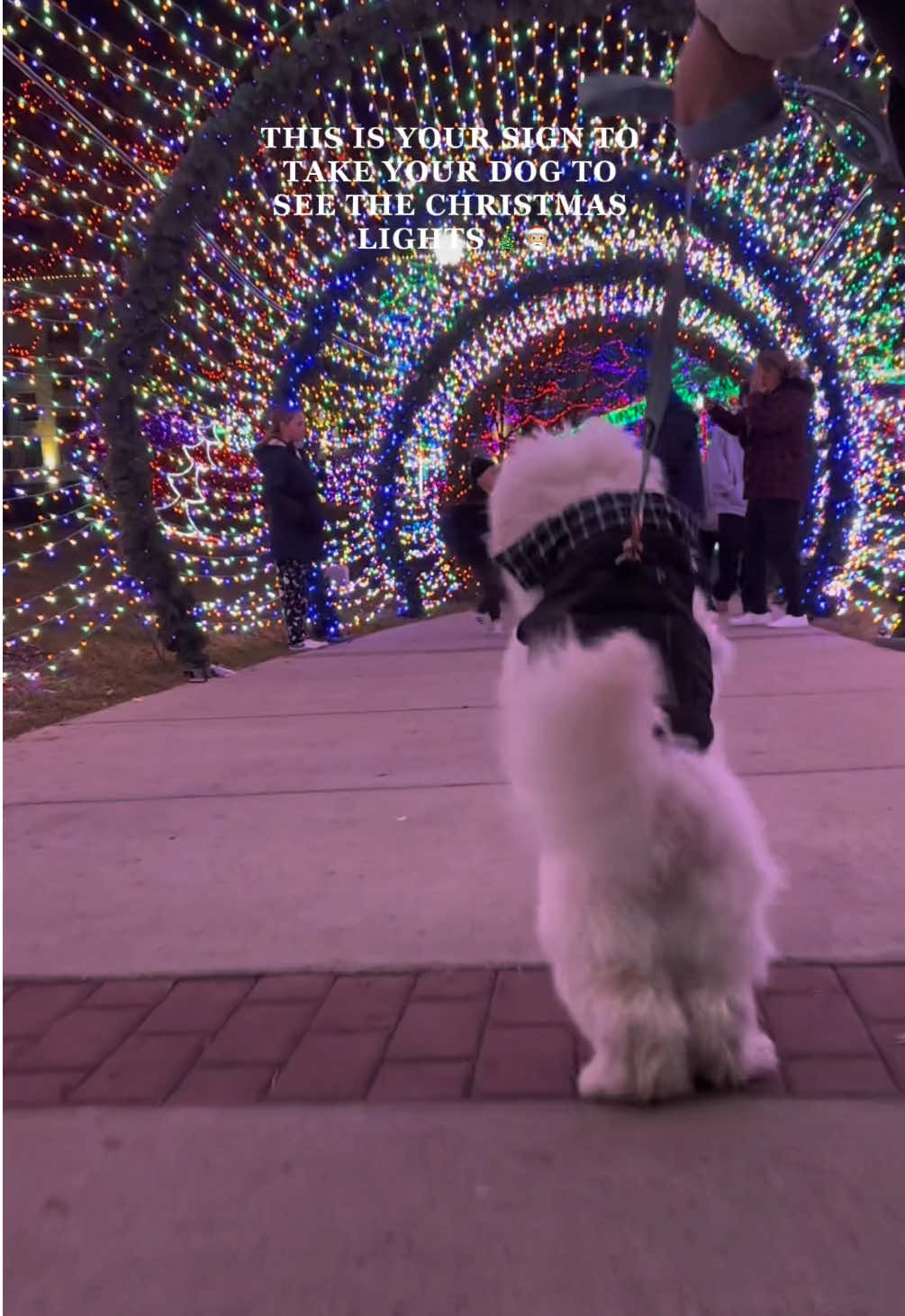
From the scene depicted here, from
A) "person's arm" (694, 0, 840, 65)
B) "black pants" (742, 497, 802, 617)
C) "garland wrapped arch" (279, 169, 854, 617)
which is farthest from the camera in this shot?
"garland wrapped arch" (279, 169, 854, 617)

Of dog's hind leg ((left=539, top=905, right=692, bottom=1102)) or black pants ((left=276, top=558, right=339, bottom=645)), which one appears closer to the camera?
dog's hind leg ((left=539, top=905, right=692, bottom=1102))

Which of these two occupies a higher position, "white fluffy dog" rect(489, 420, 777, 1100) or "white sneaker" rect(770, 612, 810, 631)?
"white fluffy dog" rect(489, 420, 777, 1100)

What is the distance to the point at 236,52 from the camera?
662 cm

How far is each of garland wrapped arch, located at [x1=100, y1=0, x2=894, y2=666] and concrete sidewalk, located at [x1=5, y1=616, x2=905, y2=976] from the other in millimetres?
1405

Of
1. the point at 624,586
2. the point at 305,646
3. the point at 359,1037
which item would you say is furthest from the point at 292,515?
the point at 624,586

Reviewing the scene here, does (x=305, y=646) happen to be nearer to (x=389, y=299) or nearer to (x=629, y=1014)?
(x=389, y=299)

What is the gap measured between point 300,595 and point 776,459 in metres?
3.96

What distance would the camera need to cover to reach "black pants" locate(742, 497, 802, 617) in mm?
8023

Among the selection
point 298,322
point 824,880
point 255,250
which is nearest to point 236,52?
point 255,250

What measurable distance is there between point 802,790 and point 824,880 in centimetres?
89

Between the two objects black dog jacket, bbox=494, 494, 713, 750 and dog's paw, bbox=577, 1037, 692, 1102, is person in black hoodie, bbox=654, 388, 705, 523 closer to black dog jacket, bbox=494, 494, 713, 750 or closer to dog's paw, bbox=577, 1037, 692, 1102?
black dog jacket, bbox=494, 494, 713, 750

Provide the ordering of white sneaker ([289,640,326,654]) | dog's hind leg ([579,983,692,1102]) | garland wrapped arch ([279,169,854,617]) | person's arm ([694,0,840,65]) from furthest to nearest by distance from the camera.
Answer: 1. garland wrapped arch ([279,169,854,617])
2. white sneaker ([289,640,326,654])
3. dog's hind leg ([579,983,692,1102])
4. person's arm ([694,0,840,65])

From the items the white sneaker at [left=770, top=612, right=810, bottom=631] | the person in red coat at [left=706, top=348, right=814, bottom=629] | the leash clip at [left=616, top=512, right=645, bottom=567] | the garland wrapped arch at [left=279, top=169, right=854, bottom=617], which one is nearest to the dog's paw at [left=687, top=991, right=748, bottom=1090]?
the leash clip at [left=616, top=512, right=645, bottom=567]

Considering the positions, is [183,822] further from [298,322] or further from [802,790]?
[298,322]
